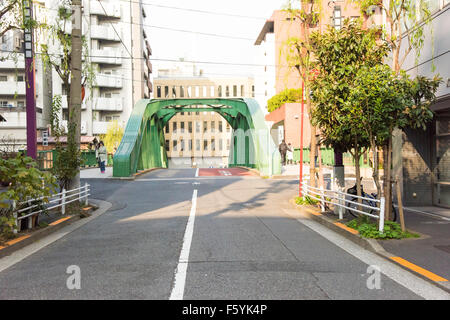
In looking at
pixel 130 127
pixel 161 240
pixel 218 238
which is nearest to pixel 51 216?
pixel 161 240

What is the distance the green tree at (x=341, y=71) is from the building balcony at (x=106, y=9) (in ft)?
156

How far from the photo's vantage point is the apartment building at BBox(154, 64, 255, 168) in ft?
280

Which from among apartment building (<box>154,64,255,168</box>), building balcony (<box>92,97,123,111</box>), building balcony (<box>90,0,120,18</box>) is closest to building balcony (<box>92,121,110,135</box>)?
building balcony (<box>92,97,123,111</box>)

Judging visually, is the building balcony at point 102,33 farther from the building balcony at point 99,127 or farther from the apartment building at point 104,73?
the building balcony at point 99,127

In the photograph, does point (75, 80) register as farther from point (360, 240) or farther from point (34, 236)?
point (360, 240)

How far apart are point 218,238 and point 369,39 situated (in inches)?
204

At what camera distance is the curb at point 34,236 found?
6.86 m

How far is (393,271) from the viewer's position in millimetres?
5578

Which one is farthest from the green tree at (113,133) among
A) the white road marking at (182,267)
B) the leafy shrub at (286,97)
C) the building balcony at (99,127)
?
the white road marking at (182,267)

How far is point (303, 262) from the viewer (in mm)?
5988

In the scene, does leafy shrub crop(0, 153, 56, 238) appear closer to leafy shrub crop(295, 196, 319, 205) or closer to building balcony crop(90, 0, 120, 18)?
leafy shrub crop(295, 196, 319, 205)

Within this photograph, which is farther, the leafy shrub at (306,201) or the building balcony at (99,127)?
the building balcony at (99,127)

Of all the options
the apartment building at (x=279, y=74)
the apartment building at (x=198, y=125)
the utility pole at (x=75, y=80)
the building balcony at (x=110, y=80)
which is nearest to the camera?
the utility pole at (x=75, y=80)

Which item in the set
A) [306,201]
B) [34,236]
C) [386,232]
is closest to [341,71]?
[386,232]
